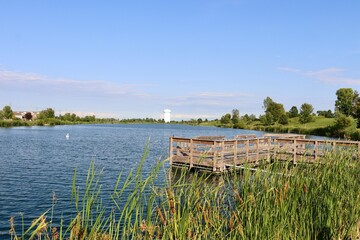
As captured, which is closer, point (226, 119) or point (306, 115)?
point (306, 115)

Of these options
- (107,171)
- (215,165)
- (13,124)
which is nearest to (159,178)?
(215,165)

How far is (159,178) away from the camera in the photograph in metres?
16.2

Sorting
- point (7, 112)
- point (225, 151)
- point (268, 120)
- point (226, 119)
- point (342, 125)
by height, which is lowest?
point (225, 151)

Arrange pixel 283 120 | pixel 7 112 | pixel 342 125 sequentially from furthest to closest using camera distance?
1. pixel 7 112
2. pixel 283 120
3. pixel 342 125

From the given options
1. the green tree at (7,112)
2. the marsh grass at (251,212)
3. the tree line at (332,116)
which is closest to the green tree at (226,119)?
the tree line at (332,116)

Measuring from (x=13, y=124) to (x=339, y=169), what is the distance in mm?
109772

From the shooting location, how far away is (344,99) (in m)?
89.0

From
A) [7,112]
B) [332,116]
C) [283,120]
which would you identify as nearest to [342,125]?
[283,120]

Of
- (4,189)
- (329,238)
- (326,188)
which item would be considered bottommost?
(4,189)

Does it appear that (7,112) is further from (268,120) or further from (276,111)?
(276,111)

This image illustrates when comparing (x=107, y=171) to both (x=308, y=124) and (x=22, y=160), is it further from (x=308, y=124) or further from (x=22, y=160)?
(x=308, y=124)

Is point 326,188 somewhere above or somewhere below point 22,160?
above

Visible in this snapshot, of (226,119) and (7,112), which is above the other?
(7,112)

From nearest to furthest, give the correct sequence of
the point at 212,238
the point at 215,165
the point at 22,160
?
1. the point at 212,238
2. the point at 215,165
3. the point at 22,160
